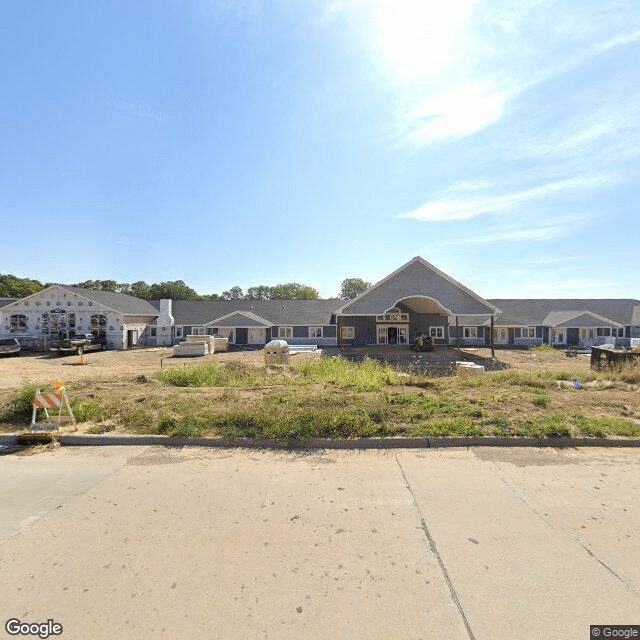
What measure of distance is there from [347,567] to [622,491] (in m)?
4.38

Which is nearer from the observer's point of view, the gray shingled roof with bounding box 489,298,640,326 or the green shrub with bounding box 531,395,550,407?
the green shrub with bounding box 531,395,550,407

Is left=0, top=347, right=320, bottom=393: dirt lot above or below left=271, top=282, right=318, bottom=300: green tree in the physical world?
below

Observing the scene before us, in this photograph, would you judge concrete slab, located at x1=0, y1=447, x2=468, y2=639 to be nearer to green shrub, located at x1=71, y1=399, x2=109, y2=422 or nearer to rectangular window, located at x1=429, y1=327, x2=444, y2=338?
green shrub, located at x1=71, y1=399, x2=109, y2=422

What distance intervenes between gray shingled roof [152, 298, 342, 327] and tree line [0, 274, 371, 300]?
17123 millimetres

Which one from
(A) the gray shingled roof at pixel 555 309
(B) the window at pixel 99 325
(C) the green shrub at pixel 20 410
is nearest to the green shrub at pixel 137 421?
(C) the green shrub at pixel 20 410

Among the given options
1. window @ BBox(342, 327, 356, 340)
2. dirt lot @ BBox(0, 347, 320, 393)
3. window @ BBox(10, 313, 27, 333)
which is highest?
window @ BBox(10, 313, 27, 333)

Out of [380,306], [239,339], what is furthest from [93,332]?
[380,306]

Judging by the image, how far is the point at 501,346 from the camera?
41.5 metres

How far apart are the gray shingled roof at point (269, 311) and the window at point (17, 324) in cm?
1387

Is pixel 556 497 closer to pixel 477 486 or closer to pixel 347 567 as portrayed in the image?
pixel 477 486

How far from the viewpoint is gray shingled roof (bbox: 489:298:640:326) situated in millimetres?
43469

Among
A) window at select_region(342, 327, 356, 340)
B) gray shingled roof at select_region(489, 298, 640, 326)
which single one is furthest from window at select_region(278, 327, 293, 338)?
gray shingled roof at select_region(489, 298, 640, 326)

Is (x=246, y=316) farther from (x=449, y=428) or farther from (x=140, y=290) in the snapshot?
(x=140, y=290)

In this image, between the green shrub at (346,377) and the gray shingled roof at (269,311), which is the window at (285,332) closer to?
the gray shingled roof at (269,311)
